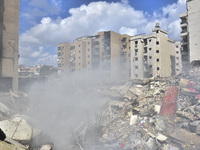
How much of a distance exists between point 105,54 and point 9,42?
21.7 m

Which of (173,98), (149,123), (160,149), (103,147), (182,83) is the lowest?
(103,147)

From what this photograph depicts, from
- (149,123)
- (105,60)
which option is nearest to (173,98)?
(149,123)

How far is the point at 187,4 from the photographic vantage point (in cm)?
1781

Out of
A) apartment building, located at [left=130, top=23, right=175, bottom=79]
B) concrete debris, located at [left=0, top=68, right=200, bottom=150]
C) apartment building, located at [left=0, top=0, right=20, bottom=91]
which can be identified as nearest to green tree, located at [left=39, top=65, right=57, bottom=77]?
apartment building, located at [left=130, top=23, right=175, bottom=79]

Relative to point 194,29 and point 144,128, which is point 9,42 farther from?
point 194,29

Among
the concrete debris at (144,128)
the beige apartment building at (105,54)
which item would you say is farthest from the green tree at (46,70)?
the concrete debris at (144,128)

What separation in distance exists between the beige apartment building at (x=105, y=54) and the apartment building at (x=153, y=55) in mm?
3983

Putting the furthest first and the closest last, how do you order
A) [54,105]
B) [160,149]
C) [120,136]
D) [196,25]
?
[196,25]
[54,105]
[120,136]
[160,149]

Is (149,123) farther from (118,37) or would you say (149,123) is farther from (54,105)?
(118,37)

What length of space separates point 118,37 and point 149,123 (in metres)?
28.8

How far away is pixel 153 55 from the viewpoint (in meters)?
25.9

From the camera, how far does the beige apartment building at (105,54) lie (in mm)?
31672

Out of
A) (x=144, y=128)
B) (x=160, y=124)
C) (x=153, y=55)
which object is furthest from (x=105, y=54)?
(x=160, y=124)

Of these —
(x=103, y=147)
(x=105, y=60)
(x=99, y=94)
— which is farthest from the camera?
(x=105, y=60)
